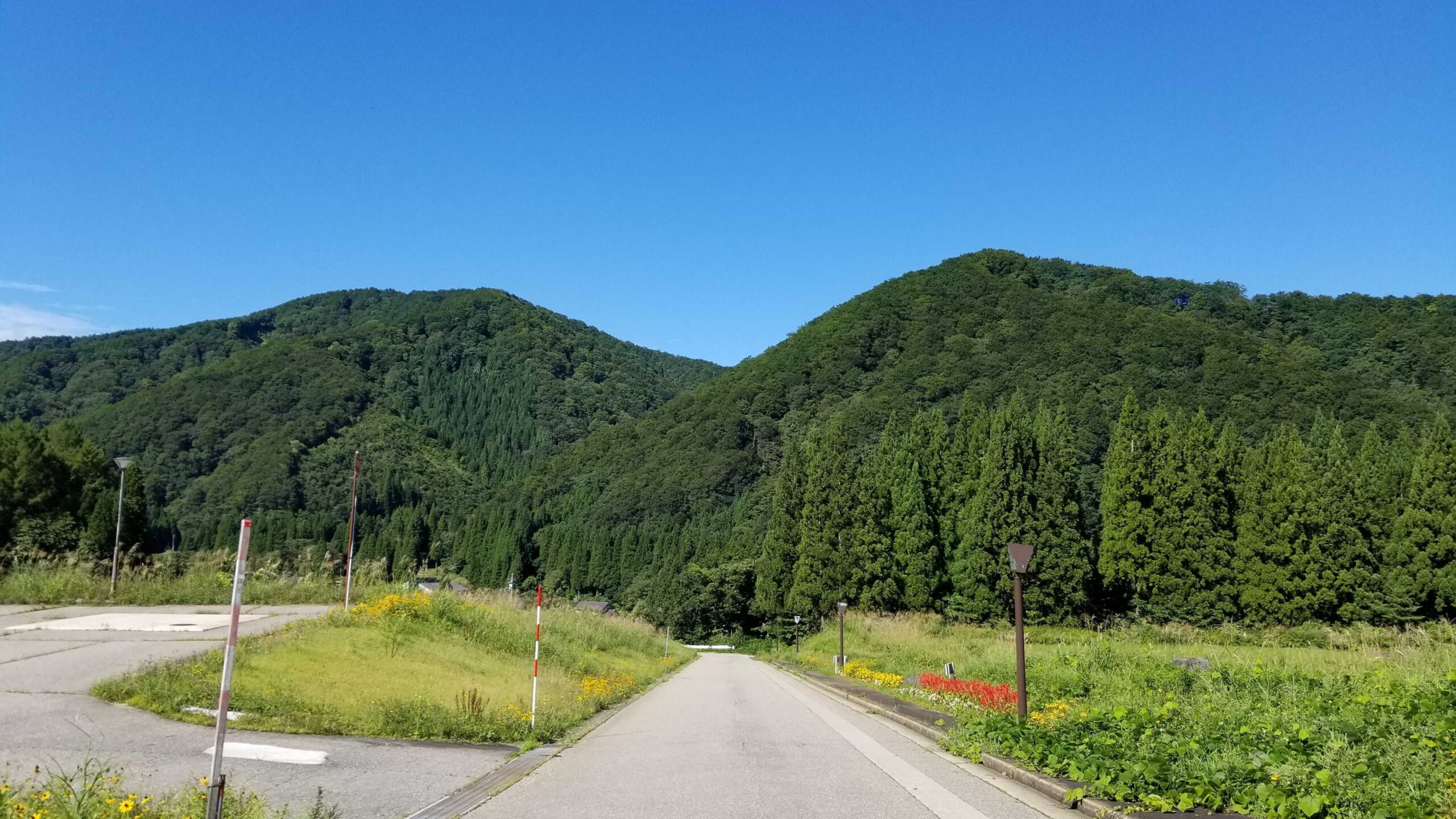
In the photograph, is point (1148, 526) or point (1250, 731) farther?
point (1148, 526)

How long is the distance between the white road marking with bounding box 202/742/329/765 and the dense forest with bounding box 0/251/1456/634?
50.3 ft

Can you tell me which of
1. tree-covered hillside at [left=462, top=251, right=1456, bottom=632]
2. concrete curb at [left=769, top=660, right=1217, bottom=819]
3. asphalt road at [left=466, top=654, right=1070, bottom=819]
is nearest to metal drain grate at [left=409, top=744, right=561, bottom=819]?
asphalt road at [left=466, top=654, right=1070, bottom=819]

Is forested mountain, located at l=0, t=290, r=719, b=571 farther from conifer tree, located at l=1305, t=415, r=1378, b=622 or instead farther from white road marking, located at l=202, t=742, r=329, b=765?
white road marking, located at l=202, t=742, r=329, b=765

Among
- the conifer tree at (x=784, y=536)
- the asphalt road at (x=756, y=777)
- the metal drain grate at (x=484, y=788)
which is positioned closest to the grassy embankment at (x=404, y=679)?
the metal drain grate at (x=484, y=788)

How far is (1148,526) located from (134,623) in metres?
41.2

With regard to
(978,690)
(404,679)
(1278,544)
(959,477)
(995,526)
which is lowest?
(978,690)

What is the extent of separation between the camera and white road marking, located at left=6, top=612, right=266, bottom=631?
14227 mm

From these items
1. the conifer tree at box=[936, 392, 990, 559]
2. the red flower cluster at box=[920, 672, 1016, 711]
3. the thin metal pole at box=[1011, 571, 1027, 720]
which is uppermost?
the conifer tree at box=[936, 392, 990, 559]

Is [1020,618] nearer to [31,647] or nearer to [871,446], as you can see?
[31,647]

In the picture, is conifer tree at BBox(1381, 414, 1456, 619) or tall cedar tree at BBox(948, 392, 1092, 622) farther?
tall cedar tree at BBox(948, 392, 1092, 622)

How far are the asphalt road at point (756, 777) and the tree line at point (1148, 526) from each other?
101 ft

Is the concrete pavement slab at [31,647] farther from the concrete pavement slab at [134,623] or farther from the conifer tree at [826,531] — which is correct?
the conifer tree at [826,531]

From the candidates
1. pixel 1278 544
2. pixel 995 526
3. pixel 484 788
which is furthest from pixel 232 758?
pixel 1278 544

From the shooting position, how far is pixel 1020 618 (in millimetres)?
11289
